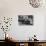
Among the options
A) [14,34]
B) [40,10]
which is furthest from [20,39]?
[40,10]

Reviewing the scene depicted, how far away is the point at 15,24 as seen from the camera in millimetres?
3121

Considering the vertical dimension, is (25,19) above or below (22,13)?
below

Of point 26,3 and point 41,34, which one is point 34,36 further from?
point 26,3

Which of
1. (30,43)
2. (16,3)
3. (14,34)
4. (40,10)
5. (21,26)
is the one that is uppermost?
(16,3)

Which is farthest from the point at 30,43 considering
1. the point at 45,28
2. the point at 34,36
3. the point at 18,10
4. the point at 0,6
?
the point at 0,6

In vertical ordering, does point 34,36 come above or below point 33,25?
below

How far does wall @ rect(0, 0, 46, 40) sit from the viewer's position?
3.11 m

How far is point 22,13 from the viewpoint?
3135mm

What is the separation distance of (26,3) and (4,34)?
0.97m

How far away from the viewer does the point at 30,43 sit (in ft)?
9.02

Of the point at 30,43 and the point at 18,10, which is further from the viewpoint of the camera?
the point at 18,10

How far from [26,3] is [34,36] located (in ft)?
2.84

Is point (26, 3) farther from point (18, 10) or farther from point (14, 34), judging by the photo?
point (14, 34)

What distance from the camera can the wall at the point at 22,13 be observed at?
3.11 metres
